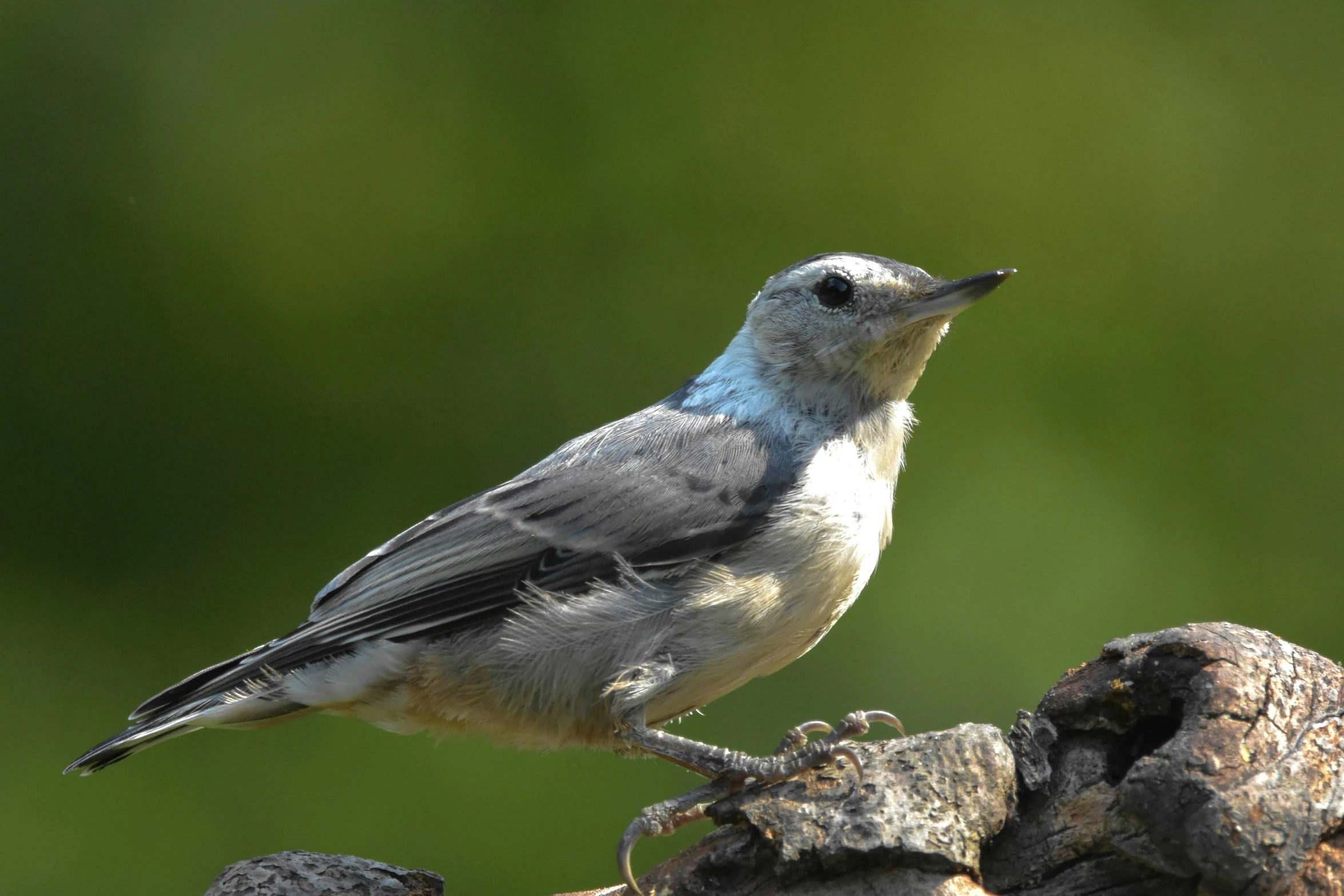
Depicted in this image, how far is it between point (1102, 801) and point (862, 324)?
3.60 ft

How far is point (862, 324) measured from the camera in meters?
2.37

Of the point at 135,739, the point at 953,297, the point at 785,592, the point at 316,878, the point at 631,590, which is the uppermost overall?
the point at 953,297

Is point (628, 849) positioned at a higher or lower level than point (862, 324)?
lower

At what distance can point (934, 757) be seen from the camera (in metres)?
1.58

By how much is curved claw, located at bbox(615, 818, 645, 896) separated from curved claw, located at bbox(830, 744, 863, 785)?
0.37 metres

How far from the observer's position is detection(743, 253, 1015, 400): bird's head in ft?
7.64

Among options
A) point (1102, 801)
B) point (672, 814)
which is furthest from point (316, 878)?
point (1102, 801)

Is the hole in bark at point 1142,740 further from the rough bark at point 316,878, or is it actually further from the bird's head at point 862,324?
the rough bark at point 316,878

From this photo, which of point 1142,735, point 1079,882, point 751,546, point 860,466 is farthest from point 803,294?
point 1079,882

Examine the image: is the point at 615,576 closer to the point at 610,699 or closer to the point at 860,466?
the point at 610,699

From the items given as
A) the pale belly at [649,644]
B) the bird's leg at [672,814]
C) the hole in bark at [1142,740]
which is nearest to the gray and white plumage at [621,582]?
the pale belly at [649,644]

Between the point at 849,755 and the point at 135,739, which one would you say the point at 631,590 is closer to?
the point at 849,755

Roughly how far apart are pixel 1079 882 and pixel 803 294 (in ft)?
4.42

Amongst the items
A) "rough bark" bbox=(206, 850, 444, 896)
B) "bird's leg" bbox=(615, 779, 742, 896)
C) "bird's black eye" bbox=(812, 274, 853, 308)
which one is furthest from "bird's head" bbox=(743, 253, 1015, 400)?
"rough bark" bbox=(206, 850, 444, 896)
